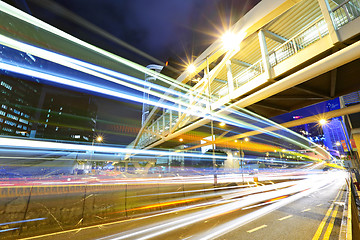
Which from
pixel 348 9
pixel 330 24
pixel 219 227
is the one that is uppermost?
pixel 348 9

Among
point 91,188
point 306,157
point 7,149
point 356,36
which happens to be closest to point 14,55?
point 7,149

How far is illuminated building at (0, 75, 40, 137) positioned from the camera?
284 feet

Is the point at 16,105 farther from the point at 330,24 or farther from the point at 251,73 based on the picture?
the point at 330,24

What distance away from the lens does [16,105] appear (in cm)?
9569

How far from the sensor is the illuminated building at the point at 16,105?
86625 millimetres

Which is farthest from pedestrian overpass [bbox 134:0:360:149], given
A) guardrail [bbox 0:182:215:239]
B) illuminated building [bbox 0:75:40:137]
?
illuminated building [bbox 0:75:40:137]

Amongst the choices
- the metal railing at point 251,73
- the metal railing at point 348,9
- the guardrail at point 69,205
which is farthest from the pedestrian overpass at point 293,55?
the guardrail at point 69,205

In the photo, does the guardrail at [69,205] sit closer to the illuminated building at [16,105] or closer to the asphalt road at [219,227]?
the asphalt road at [219,227]

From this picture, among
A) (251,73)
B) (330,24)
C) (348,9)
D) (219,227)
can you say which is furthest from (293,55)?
(219,227)

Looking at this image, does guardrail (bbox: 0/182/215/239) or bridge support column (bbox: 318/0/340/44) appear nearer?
guardrail (bbox: 0/182/215/239)

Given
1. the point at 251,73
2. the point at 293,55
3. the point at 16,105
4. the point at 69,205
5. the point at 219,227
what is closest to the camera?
the point at 219,227

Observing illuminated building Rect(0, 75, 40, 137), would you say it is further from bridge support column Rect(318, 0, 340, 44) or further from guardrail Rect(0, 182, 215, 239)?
bridge support column Rect(318, 0, 340, 44)

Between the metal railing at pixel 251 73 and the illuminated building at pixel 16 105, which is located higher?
the illuminated building at pixel 16 105

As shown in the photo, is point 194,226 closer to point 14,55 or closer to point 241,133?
point 241,133
